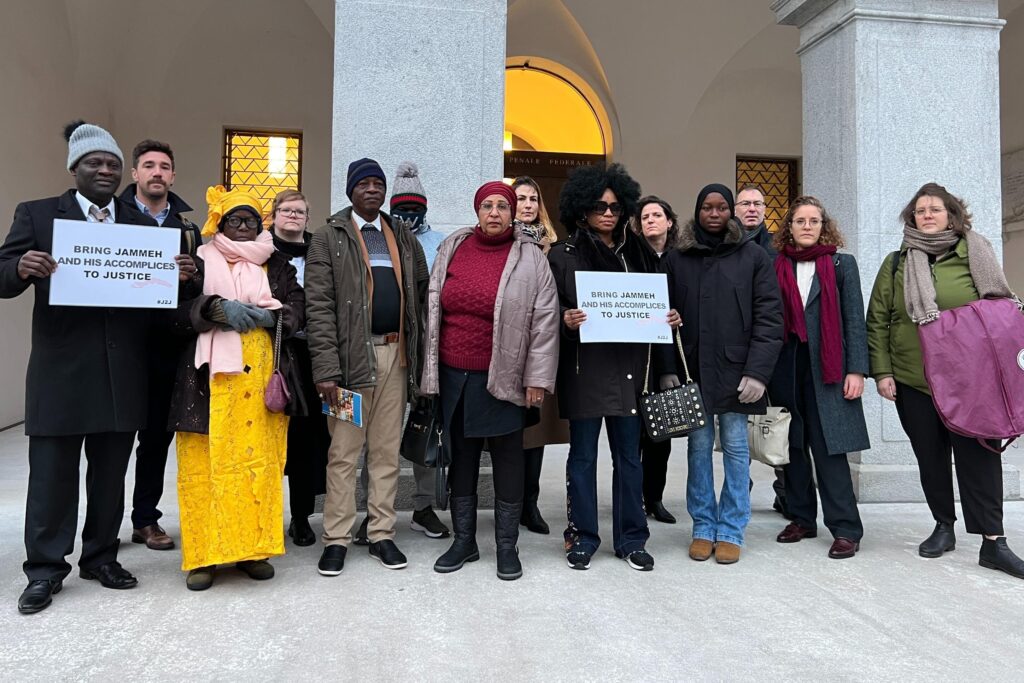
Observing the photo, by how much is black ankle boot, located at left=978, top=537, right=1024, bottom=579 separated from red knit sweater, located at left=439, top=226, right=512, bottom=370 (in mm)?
2887

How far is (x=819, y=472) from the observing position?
4.08 m

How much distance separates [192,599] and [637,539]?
220cm

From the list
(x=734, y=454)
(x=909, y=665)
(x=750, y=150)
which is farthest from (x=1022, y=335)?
(x=750, y=150)

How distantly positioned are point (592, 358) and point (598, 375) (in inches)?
3.7

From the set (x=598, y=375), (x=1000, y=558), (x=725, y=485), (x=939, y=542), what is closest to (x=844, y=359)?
(x=725, y=485)

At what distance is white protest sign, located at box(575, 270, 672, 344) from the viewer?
3479 mm

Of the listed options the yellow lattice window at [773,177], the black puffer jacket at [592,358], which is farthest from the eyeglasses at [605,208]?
the yellow lattice window at [773,177]

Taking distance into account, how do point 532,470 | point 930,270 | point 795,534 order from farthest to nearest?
point 532,470 → point 795,534 → point 930,270

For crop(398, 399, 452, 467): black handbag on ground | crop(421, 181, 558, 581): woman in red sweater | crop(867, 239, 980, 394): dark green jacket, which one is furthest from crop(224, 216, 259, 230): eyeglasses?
crop(867, 239, 980, 394): dark green jacket

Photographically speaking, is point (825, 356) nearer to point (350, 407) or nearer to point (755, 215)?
point (755, 215)

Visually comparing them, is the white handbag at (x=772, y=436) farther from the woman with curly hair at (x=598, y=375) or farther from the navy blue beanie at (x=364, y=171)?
the navy blue beanie at (x=364, y=171)

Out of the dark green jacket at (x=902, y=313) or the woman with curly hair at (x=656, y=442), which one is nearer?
the dark green jacket at (x=902, y=313)

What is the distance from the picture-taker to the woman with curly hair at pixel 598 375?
3604mm

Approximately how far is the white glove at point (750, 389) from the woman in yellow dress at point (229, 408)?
2.31 metres
